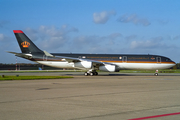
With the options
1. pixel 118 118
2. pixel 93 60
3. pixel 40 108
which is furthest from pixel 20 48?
pixel 118 118

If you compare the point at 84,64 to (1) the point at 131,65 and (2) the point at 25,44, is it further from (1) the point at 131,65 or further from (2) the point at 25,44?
(2) the point at 25,44

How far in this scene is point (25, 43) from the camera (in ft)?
107

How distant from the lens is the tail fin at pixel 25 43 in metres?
32.2

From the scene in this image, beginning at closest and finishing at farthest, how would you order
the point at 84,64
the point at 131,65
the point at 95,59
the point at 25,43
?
1. the point at 84,64
2. the point at 131,65
3. the point at 25,43
4. the point at 95,59

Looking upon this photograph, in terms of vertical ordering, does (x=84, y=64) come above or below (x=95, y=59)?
below

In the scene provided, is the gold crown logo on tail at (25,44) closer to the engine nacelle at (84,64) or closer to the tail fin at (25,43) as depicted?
the tail fin at (25,43)

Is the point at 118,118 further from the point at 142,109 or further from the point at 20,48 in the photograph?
the point at 20,48

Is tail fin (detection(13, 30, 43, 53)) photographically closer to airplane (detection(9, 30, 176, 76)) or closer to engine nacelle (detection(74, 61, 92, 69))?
airplane (detection(9, 30, 176, 76))

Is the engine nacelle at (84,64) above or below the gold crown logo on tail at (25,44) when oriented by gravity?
below

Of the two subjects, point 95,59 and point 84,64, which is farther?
point 95,59

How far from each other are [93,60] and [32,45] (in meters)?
10.5

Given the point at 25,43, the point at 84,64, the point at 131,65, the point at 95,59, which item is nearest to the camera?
the point at 84,64

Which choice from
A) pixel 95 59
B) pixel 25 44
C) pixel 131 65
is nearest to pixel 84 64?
pixel 95 59

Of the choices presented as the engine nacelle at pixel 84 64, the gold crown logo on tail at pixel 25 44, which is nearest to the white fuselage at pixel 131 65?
the engine nacelle at pixel 84 64
